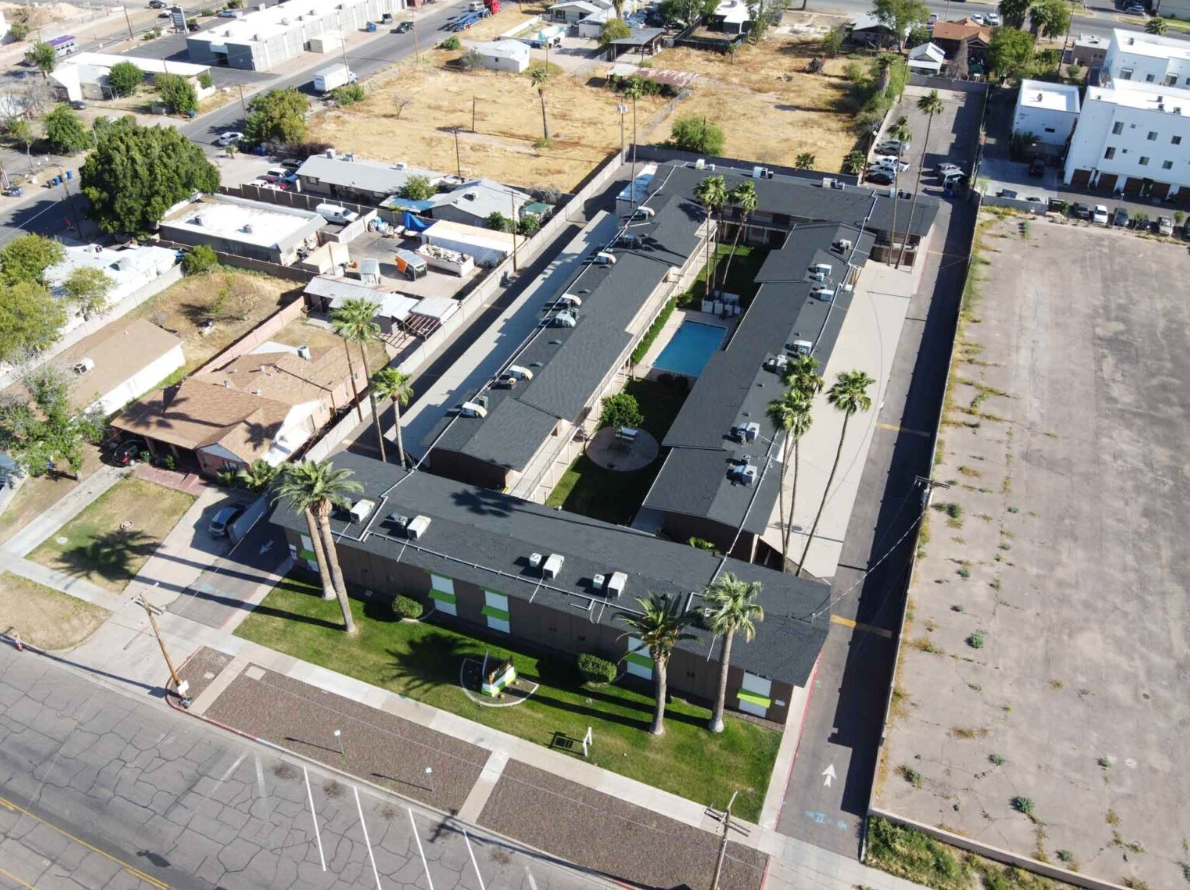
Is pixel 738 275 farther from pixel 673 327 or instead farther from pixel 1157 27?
pixel 1157 27

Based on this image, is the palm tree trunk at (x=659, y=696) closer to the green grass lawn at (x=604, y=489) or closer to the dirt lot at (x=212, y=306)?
the green grass lawn at (x=604, y=489)

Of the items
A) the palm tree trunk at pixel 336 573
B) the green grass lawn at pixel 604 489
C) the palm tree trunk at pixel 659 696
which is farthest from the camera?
the green grass lawn at pixel 604 489

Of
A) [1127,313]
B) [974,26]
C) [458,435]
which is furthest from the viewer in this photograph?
[974,26]

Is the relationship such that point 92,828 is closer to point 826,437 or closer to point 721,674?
point 721,674

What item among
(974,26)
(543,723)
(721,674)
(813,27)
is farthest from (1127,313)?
(813,27)

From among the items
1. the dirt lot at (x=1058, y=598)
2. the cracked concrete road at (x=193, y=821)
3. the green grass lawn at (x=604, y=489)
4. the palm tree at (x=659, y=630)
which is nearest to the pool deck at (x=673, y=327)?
the green grass lawn at (x=604, y=489)
